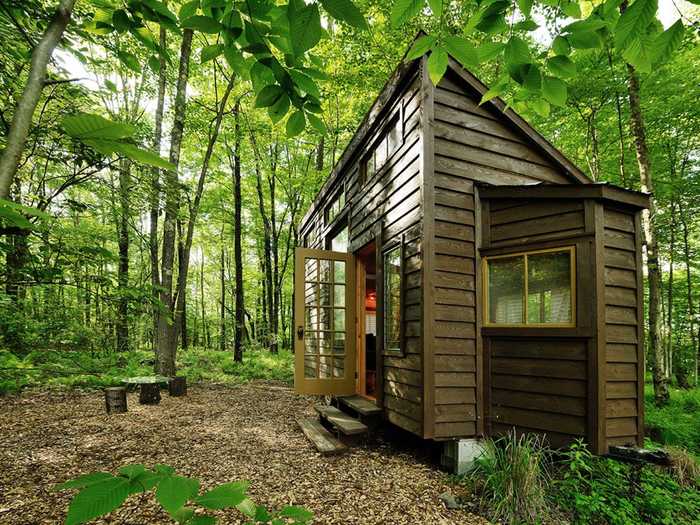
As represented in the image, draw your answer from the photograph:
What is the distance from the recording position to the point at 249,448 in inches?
177

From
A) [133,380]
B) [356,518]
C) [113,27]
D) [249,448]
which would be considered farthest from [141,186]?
[133,380]

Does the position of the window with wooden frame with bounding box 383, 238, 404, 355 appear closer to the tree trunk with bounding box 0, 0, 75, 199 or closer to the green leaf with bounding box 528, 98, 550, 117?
the green leaf with bounding box 528, 98, 550, 117

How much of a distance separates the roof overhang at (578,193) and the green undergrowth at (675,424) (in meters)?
3.53

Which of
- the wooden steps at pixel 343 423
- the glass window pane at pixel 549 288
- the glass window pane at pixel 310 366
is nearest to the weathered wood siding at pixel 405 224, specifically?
the wooden steps at pixel 343 423

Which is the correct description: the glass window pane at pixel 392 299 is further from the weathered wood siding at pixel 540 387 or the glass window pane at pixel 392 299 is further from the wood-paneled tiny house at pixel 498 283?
the weathered wood siding at pixel 540 387

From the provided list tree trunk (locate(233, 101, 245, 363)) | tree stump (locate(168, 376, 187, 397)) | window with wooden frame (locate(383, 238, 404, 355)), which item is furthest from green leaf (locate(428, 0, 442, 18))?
tree trunk (locate(233, 101, 245, 363))

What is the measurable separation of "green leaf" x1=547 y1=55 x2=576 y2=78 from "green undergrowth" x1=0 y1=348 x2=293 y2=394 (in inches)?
269

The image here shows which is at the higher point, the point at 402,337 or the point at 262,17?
the point at 262,17

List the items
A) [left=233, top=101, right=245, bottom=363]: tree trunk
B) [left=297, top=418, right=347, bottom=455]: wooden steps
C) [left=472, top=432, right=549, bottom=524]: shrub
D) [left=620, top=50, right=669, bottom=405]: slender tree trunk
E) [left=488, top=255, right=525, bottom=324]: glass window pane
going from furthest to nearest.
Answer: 1. [left=233, top=101, right=245, bottom=363]: tree trunk
2. [left=620, top=50, right=669, bottom=405]: slender tree trunk
3. [left=297, top=418, right=347, bottom=455]: wooden steps
4. [left=488, top=255, right=525, bottom=324]: glass window pane
5. [left=472, top=432, right=549, bottom=524]: shrub

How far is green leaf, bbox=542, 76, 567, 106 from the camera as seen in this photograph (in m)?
1.43

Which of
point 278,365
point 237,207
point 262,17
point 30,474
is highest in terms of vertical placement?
point 237,207

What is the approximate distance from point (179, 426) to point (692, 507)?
5933 mm

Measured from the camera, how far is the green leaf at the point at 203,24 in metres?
1.19

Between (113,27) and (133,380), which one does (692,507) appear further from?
(133,380)
